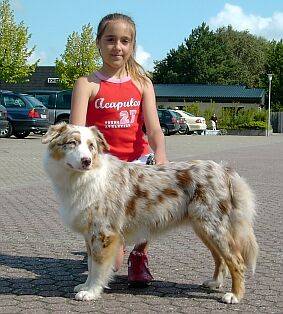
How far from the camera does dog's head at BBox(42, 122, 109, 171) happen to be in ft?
17.0

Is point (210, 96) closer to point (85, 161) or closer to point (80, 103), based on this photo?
point (80, 103)

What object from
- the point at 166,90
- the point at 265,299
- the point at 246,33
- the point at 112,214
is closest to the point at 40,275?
the point at 112,214

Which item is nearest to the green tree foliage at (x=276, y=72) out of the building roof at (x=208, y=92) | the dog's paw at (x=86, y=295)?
the building roof at (x=208, y=92)

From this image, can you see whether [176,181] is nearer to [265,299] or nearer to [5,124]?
[265,299]

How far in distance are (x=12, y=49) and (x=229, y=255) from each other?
157 ft

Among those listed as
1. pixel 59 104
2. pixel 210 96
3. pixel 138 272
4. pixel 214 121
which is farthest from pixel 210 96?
pixel 138 272

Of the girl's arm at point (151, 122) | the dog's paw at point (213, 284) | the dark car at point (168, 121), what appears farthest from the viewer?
the dark car at point (168, 121)

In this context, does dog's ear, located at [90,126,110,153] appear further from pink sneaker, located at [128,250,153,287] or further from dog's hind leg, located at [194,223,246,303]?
pink sneaker, located at [128,250,153,287]

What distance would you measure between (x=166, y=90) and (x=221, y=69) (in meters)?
21.5

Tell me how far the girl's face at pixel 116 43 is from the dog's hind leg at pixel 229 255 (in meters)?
1.76

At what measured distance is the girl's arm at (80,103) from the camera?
5938 mm

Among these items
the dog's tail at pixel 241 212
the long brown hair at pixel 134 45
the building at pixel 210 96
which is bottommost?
the dog's tail at pixel 241 212

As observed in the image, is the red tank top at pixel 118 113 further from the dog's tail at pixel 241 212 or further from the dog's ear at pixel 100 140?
the dog's tail at pixel 241 212

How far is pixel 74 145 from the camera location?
5.20 m
